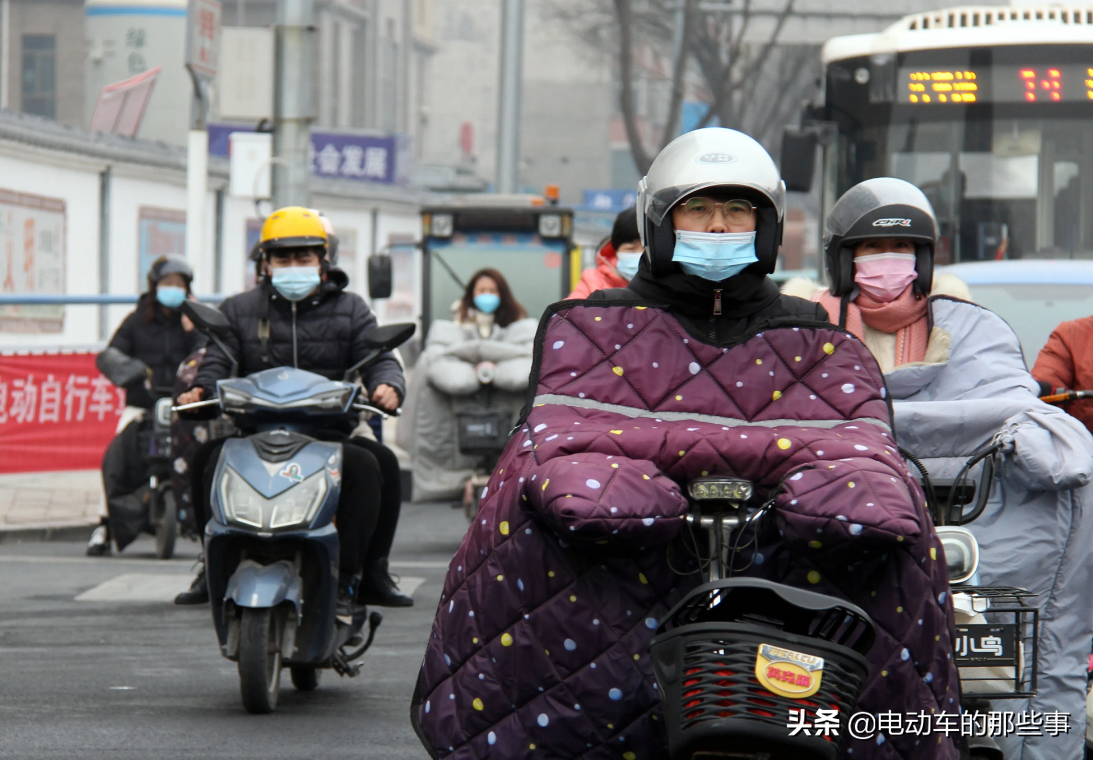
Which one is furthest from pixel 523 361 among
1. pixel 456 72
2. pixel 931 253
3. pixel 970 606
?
pixel 456 72

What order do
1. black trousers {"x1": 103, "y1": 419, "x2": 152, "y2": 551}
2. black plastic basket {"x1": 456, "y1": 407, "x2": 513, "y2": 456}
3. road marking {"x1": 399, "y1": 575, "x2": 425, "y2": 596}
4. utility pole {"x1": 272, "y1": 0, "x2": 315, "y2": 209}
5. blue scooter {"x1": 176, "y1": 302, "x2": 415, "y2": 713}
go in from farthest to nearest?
utility pole {"x1": 272, "y1": 0, "x2": 315, "y2": 209} → black plastic basket {"x1": 456, "y1": 407, "x2": 513, "y2": 456} → black trousers {"x1": 103, "y1": 419, "x2": 152, "y2": 551} → road marking {"x1": 399, "y1": 575, "x2": 425, "y2": 596} → blue scooter {"x1": 176, "y1": 302, "x2": 415, "y2": 713}

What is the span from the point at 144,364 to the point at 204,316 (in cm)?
489

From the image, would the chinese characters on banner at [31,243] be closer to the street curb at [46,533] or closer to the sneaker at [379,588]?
the street curb at [46,533]

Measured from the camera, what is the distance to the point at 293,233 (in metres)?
7.04

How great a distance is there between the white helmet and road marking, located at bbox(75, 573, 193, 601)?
6348 millimetres

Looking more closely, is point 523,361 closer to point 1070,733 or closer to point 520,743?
point 1070,733

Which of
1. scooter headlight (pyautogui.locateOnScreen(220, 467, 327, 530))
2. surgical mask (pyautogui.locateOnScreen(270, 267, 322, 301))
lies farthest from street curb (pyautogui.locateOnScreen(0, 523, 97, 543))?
scooter headlight (pyautogui.locateOnScreen(220, 467, 327, 530))

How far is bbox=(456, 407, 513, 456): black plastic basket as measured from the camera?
1248 cm

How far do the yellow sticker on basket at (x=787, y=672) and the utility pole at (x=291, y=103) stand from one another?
11.5 m

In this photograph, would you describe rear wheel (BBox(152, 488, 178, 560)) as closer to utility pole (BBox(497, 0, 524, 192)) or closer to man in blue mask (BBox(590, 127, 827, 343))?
man in blue mask (BBox(590, 127, 827, 343))

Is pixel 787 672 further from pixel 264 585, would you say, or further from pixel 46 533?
pixel 46 533

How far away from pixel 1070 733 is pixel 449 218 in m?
13.5

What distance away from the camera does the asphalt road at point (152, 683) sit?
239 inches

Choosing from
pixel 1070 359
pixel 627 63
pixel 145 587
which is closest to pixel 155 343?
pixel 145 587
